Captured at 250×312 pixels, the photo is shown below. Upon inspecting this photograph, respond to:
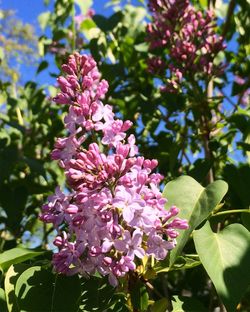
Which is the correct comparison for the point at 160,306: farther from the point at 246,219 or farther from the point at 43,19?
the point at 43,19

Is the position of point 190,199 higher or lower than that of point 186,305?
higher

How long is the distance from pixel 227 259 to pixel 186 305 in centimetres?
33

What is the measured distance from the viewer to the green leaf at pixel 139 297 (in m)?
1.28

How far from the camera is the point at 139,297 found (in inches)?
50.7

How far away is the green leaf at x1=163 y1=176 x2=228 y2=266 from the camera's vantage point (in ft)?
3.86

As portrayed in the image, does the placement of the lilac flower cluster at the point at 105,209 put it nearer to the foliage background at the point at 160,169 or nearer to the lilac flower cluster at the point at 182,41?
the foliage background at the point at 160,169

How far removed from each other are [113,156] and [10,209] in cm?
132

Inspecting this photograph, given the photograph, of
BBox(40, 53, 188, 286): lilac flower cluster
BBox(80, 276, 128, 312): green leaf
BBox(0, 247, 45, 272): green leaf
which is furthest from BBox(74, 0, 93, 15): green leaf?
BBox(80, 276, 128, 312): green leaf

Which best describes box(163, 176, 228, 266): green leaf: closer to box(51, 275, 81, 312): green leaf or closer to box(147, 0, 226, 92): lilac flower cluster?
box(51, 275, 81, 312): green leaf

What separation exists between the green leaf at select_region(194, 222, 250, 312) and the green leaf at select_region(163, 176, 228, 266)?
5cm

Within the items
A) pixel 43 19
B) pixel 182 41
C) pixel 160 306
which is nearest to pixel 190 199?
pixel 160 306

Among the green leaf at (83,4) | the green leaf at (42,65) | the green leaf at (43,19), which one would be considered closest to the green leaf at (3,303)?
the green leaf at (83,4)

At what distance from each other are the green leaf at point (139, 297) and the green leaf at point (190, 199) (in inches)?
7.2

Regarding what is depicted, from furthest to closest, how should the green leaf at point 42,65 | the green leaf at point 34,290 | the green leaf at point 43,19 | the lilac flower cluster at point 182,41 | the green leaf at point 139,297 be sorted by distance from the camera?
the green leaf at point 43,19, the green leaf at point 42,65, the lilac flower cluster at point 182,41, the green leaf at point 139,297, the green leaf at point 34,290
